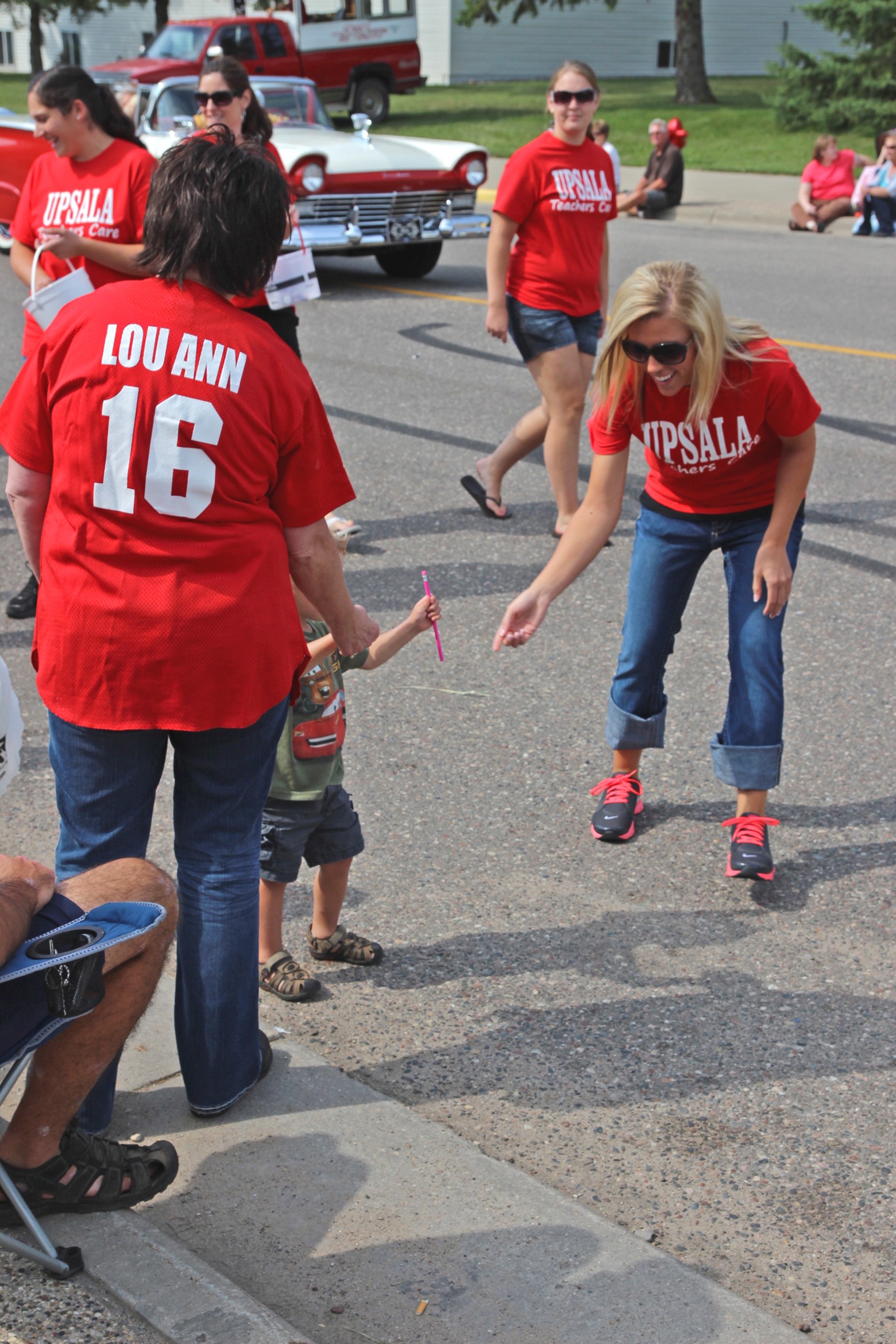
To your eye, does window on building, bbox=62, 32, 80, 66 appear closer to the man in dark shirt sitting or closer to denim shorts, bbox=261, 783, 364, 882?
the man in dark shirt sitting

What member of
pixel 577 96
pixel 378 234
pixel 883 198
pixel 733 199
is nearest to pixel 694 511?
pixel 577 96

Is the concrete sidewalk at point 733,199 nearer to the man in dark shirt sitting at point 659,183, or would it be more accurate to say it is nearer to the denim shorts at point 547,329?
the man in dark shirt sitting at point 659,183

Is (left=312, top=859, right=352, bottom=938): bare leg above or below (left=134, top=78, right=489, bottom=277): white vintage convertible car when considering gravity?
below

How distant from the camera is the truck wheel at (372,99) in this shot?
30.9 m

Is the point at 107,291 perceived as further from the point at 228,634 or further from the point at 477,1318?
the point at 477,1318

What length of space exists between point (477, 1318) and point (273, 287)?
402cm

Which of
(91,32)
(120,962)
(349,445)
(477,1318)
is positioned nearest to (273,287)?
(349,445)

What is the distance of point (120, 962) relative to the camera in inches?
94.0

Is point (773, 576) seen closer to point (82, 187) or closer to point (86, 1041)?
point (86, 1041)

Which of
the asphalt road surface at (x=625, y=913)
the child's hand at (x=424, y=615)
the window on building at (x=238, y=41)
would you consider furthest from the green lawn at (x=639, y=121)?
the child's hand at (x=424, y=615)

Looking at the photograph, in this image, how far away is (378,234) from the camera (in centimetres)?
1240

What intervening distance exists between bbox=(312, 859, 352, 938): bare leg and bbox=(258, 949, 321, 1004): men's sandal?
5.0 inches

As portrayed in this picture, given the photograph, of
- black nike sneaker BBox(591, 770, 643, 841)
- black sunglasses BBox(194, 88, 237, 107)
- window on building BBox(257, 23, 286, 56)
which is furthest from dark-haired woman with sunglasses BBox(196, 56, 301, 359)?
window on building BBox(257, 23, 286, 56)

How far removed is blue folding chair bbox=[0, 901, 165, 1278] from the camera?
2.19m
